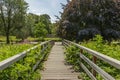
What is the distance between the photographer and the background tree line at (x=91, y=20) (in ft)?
125

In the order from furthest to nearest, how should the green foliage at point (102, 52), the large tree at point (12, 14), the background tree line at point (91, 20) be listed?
the large tree at point (12, 14) < the background tree line at point (91, 20) < the green foliage at point (102, 52)

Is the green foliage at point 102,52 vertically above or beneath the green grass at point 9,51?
beneath

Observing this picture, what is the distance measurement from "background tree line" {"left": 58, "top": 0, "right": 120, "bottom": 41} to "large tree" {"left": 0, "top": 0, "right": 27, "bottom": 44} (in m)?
40.5

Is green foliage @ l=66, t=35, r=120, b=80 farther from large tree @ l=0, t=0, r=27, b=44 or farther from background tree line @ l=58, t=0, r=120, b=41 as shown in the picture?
large tree @ l=0, t=0, r=27, b=44

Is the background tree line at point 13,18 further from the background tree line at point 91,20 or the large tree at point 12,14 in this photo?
the background tree line at point 91,20

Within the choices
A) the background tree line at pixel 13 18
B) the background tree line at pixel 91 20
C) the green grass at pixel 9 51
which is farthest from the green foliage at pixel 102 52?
the background tree line at pixel 13 18

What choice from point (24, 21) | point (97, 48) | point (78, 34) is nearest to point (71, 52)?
point (97, 48)

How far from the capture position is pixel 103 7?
38656mm

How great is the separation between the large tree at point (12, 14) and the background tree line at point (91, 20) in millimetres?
40549

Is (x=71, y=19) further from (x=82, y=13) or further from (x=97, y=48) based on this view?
(x=97, y=48)

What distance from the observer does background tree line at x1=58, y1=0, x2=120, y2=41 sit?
38.1m

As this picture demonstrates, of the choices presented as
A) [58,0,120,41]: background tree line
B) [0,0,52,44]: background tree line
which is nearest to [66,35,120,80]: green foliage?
[58,0,120,41]: background tree line

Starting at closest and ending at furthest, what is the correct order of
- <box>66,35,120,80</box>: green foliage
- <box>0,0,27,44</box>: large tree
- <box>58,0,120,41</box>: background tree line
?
<box>66,35,120,80</box>: green foliage < <box>58,0,120,41</box>: background tree line < <box>0,0,27,44</box>: large tree

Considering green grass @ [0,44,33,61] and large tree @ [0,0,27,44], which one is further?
large tree @ [0,0,27,44]
